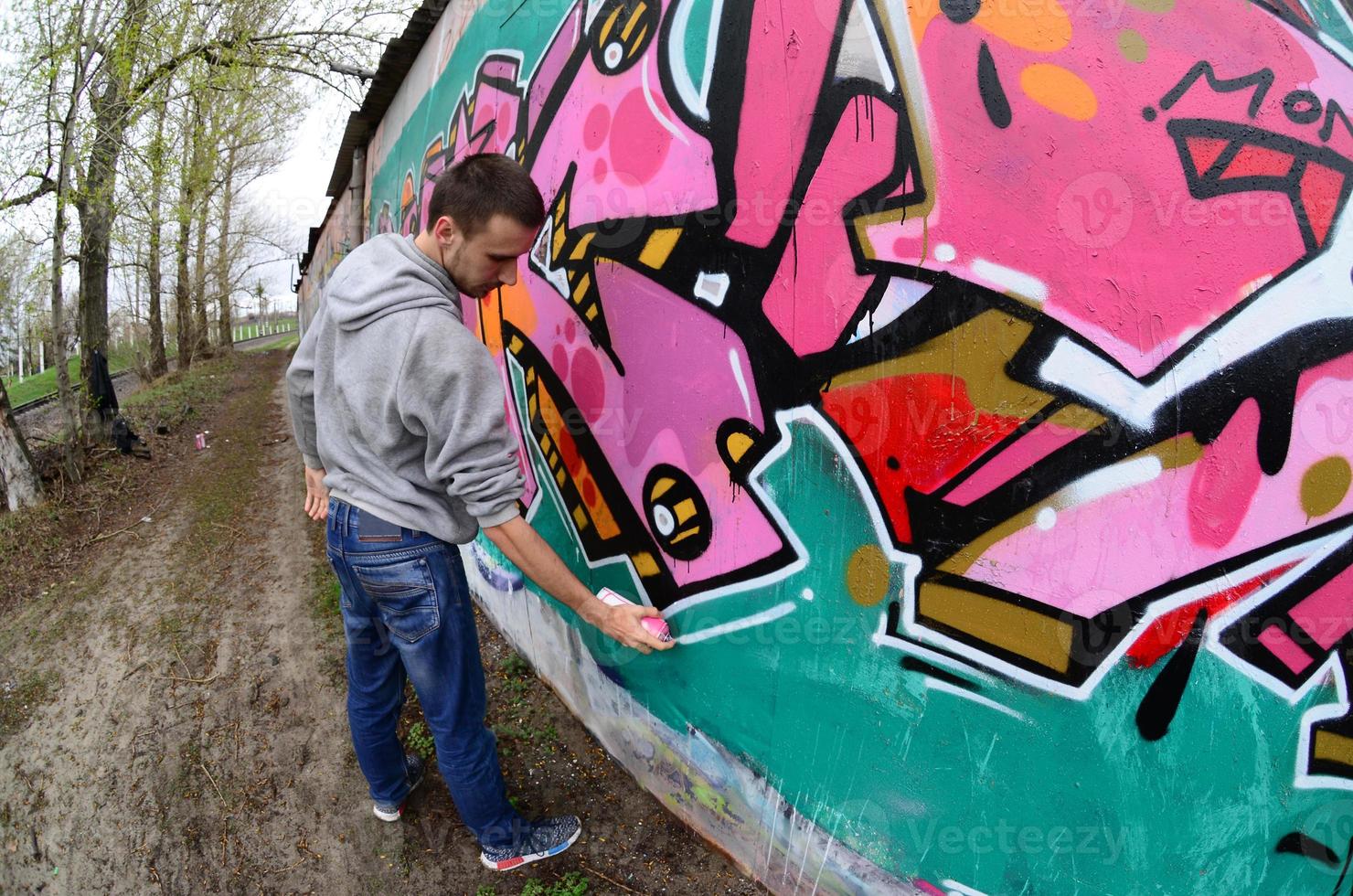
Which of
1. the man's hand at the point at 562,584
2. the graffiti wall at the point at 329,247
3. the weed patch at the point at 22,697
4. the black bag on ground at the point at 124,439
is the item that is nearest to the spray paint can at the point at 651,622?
the man's hand at the point at 562,584

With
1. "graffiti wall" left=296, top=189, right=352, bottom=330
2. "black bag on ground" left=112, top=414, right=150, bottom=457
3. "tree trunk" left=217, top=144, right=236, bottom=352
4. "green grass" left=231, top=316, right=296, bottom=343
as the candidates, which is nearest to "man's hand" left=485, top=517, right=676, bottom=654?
"graffiti wall" left=296, top=189, right=352, bottom=330

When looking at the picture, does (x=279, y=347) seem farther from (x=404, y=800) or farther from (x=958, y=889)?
(x=958, y=889)

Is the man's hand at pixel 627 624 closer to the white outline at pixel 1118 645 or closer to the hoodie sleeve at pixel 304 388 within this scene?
the white outline at pixel 1118 645

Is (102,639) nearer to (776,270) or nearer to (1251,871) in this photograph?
(776,270)

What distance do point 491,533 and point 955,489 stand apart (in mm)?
1259

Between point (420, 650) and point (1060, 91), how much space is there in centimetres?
224

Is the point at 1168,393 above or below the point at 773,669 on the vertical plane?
above

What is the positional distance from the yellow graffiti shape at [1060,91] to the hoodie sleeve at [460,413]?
4.83 ft

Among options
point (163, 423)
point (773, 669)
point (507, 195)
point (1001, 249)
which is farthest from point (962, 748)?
point (163, 423)

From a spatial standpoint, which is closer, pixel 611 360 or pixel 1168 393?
pixel 1168 393

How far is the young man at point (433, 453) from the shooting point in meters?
1.97

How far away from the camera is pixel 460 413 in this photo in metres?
1.94

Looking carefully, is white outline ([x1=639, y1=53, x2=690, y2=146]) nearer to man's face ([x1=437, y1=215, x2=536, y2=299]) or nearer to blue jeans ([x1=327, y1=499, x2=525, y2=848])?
man's face ([x1=437, y1=215, x2=536, y2=299])

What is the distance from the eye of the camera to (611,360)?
260cm
